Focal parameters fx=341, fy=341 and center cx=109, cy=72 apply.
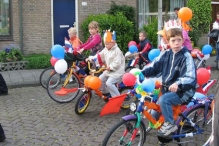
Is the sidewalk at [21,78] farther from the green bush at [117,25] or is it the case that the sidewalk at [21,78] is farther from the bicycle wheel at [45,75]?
the green bush at [117,25]

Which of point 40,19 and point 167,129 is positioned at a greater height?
point 40,19

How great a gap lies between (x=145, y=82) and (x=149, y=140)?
1264mm

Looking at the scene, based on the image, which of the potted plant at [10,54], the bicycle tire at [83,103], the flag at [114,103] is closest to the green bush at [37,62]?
the potted plant at [10,54]

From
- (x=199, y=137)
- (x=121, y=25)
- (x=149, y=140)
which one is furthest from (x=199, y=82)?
(x=121, y=25)

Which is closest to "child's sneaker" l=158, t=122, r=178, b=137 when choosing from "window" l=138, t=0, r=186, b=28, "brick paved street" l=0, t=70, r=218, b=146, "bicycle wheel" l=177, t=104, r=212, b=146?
"bicycle wheel" l=177, t=104, r=212, b=146

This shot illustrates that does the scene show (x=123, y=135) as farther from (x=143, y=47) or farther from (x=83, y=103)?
(x=143, y=47)

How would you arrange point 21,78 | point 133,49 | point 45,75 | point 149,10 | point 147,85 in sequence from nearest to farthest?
point 147,85 → point 45,75 → point 133,49 → point 21,78 → point 149,10

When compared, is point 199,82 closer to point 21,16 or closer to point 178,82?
point 178,82

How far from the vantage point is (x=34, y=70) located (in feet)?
38.8

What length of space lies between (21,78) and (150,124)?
21.1ft

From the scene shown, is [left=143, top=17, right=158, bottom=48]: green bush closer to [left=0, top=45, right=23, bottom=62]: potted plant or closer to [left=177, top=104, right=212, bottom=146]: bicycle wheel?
[left=0, top=45, right=23, bottom=62]: potted plant

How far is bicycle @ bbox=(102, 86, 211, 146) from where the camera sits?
171 inches

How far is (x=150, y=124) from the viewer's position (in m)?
4.77

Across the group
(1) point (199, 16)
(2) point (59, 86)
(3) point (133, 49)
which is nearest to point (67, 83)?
(2) point (59, 86)
